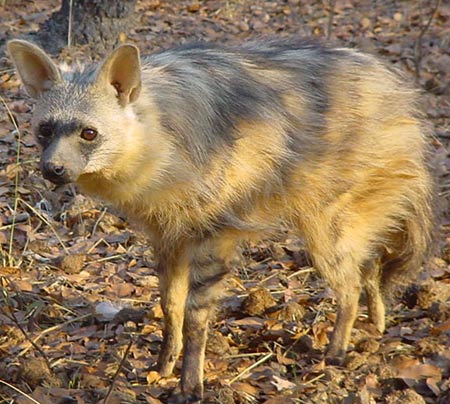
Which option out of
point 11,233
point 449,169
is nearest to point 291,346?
point 11,233

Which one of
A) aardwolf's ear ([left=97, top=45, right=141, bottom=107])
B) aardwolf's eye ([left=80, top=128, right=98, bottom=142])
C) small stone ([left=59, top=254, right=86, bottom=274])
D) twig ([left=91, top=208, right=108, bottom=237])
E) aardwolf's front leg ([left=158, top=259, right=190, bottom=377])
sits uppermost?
aardwolf's ear ([left=97, top=45, right=141, bottom=107])

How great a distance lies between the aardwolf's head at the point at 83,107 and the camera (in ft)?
13.1

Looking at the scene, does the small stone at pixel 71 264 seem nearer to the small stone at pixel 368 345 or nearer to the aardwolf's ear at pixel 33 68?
the aardwolf's ear at pixel 33 68

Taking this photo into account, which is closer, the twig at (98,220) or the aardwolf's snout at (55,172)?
the aardwolf's snout at (55,172)

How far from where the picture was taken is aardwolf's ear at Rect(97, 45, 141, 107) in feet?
13.3

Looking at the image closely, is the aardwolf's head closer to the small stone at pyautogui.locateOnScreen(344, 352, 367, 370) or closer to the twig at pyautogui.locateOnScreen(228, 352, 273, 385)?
the twig at pyautogui.locateOnScreen(228, 352, 273, 385)

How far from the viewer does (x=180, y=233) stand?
175 inches

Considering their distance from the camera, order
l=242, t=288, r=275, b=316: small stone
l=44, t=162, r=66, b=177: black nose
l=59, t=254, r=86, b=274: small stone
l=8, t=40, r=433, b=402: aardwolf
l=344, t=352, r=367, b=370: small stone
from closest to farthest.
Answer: l=44, t=162, r=66, b=177: black nose, l=8, t=40, r=433, b=402: aardwolf, l=344, t=352, r=367, b=370: small stone, l=242, t=288, r=275, b=316: small stone, l=59, t=254, r=86, b=274: small stone

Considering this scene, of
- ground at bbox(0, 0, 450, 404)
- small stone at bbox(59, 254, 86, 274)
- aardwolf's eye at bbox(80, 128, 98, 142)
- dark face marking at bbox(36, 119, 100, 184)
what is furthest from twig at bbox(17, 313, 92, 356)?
aardwolf's eye at bbox(80, 128, 98, 142)

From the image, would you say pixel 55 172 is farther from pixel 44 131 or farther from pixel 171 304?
pixel 171 304

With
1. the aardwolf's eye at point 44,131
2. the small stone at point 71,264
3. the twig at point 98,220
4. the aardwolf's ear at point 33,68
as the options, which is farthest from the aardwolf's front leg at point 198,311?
the twig at point 98,220

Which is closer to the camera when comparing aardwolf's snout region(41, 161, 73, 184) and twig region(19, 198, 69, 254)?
aardwolf's snout region(41, 161, 73, 184)

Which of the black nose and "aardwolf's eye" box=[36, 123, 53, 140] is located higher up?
"aardwolf's eye" box=[36, 123, 53, 140]

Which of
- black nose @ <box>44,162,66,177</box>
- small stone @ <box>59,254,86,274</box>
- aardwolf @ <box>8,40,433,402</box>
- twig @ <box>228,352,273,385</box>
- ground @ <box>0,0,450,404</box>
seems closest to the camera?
black nose @ <box>44,162,66,177</box>
